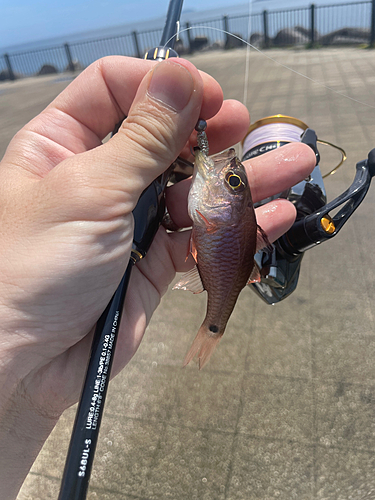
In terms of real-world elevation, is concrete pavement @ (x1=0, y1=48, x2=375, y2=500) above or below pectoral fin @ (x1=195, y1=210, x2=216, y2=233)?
below

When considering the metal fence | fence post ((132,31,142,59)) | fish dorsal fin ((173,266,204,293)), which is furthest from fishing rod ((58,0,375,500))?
fence post ((132,31,142,59))

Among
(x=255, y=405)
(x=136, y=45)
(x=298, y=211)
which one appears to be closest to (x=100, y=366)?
(x=255, y=405)

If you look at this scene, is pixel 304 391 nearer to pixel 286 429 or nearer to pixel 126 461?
pixel 286 429

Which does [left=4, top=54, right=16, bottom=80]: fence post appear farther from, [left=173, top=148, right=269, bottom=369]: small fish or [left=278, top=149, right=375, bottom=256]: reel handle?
[left=278, top=149, right=375, bottom=256]: reel handle

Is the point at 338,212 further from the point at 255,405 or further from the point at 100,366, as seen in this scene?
the point at 100,366

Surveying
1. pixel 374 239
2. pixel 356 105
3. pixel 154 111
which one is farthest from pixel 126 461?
pixel 356 105

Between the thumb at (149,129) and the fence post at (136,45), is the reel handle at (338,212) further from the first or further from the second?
the fence post at (136,45)

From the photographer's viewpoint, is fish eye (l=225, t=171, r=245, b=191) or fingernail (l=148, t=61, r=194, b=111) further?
fish eye (l=225, t=171, r=245, b=191)

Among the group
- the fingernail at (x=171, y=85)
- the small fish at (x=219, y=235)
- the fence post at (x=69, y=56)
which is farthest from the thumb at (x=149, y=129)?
the fence post at (x=69, y=56)
